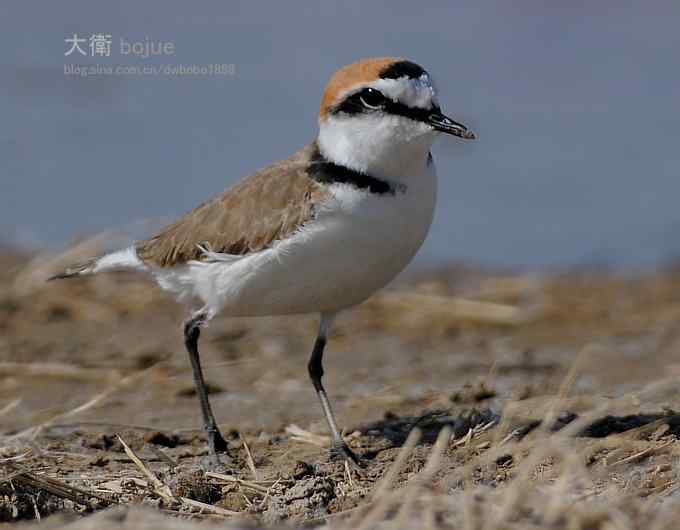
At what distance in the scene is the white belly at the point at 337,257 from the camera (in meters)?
4.01

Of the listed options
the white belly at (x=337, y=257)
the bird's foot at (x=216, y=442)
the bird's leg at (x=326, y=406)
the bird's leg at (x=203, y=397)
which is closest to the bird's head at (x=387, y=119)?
the white belly at (x=337, y=257)

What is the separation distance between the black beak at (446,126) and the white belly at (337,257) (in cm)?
22

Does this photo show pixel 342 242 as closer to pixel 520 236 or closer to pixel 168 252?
pixel 168 252

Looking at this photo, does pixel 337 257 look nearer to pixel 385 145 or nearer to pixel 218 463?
pixel 385 145

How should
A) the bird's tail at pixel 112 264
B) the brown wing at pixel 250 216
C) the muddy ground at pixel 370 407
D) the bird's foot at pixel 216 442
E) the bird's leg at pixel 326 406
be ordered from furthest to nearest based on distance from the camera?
the bird's tail at pixel 112 264 < the bird's foot at pixel 216 442 < the bird's leg at pixel 326 406 < the brown wing at pixel 250 216 < the muddy ground at pixel 370 407

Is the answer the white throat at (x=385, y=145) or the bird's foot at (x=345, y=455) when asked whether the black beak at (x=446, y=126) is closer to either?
the white throat at (x=385, y=145)

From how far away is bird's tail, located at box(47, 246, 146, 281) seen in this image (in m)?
4.93

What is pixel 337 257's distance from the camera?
4.04 m

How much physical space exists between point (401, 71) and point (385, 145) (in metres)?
0.26

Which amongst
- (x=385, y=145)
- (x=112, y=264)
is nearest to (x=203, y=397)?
(x=112, y=264)

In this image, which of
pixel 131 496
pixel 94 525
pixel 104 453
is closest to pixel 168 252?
pixel 104 453

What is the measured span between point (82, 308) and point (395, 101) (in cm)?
371

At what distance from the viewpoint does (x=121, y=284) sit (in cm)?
766

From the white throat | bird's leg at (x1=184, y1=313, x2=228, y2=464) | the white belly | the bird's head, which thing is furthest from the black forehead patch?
bird's leg at (x1=184, y1=313, x2=228, y2=464)
